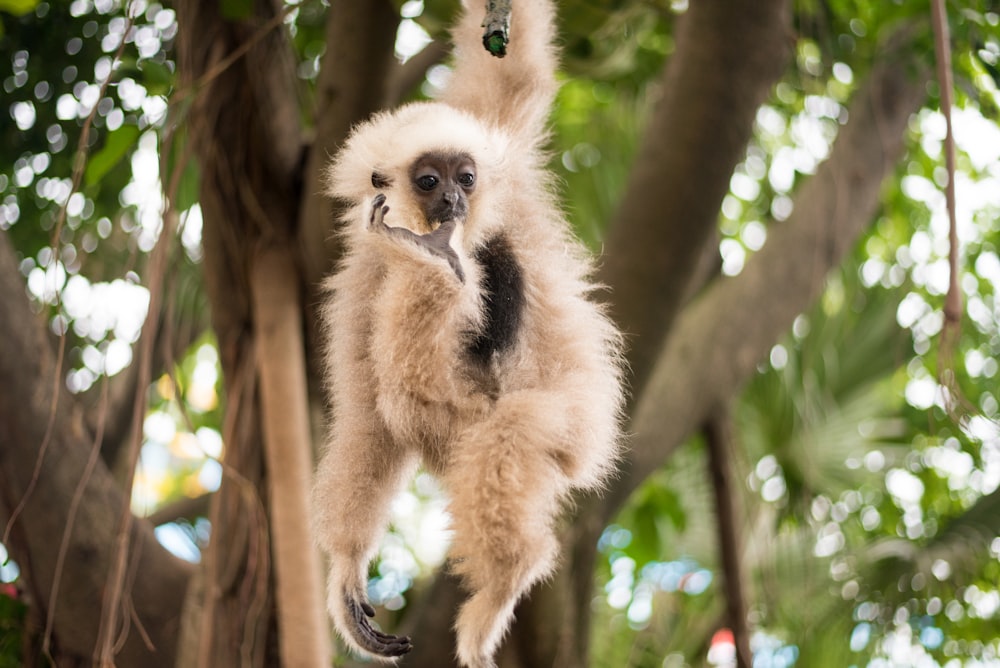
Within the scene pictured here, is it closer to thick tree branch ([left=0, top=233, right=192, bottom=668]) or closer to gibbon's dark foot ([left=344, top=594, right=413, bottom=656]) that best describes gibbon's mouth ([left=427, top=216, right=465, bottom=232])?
gibbon's dark foot ([left=344, top=594, right=413, bottom=656])

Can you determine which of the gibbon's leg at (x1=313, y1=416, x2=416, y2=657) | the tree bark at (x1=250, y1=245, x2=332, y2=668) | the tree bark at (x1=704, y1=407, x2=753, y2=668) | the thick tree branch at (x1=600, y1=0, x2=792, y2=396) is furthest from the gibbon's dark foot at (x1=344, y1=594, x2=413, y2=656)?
the tree bark at (x1=704, y1=407, x2=753, y2=668)

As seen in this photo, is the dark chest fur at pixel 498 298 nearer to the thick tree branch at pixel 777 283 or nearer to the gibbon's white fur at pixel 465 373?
the gibbon's white fur at pixel 465 373

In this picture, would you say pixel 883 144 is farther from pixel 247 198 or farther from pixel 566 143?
pixel 247 198

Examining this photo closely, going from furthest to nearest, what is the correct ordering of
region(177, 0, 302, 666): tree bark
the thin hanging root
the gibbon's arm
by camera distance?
region(177, 0, 302, 666): tree bark, the gibbon's arm, the thin hanging root

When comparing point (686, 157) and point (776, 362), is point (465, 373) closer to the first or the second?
point (686, 157)

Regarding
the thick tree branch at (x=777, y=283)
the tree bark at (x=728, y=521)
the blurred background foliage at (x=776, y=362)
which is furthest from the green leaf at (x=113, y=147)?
the tree bark at (x=728, y=521)

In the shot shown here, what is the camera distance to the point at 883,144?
3857mm

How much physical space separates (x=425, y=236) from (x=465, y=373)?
0.18 metres

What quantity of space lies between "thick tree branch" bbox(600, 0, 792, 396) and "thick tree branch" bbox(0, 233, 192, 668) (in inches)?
64.2

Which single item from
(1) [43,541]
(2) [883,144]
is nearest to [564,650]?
(1) [43,541]

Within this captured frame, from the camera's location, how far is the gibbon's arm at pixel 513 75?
1.69 meters

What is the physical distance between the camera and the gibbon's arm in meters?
1.69

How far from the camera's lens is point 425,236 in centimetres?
119

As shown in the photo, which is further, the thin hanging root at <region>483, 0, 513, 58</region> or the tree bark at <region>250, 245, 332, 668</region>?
the tree bark at <region>250, 245, 332, 668</region>
